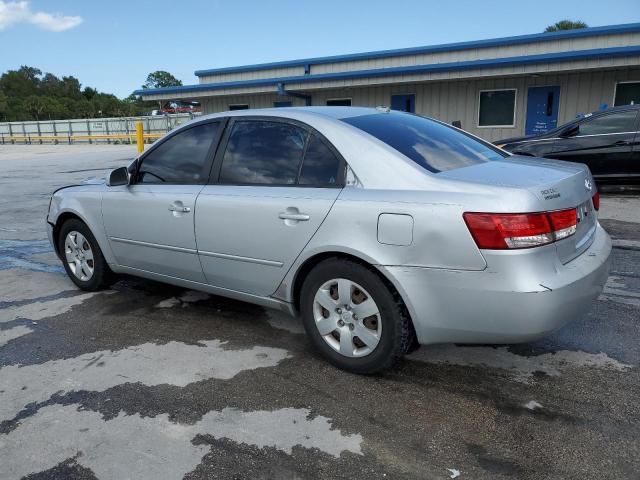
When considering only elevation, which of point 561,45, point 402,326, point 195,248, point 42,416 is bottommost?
point 42,416

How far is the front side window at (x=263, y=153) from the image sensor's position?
3336 mm

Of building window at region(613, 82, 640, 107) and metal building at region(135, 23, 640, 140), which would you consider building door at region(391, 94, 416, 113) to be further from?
building window at region(613, 82, 640, 107)

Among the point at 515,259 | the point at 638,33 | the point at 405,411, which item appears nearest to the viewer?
the point at 515,259

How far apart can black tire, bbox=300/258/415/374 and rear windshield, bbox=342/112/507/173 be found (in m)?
0.71

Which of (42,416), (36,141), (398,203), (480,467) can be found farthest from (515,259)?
(36,141)

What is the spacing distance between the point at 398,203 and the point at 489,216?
0.48 m

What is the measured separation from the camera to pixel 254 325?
3996mm

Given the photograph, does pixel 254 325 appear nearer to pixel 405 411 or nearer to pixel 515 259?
pixel 405 411

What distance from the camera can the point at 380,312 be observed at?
290cm

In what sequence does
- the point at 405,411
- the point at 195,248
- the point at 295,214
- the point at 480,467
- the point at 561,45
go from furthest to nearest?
the point at 561,45
the point at 195,248
the point at 295,214
the point at 405,411
the point at 480,467

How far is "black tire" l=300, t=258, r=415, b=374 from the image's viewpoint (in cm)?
287

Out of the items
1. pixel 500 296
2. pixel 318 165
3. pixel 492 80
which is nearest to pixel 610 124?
pixel 492 80

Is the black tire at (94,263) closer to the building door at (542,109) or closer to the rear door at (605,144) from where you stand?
the rear door at (605,144)

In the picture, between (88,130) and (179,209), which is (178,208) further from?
(88,130)
